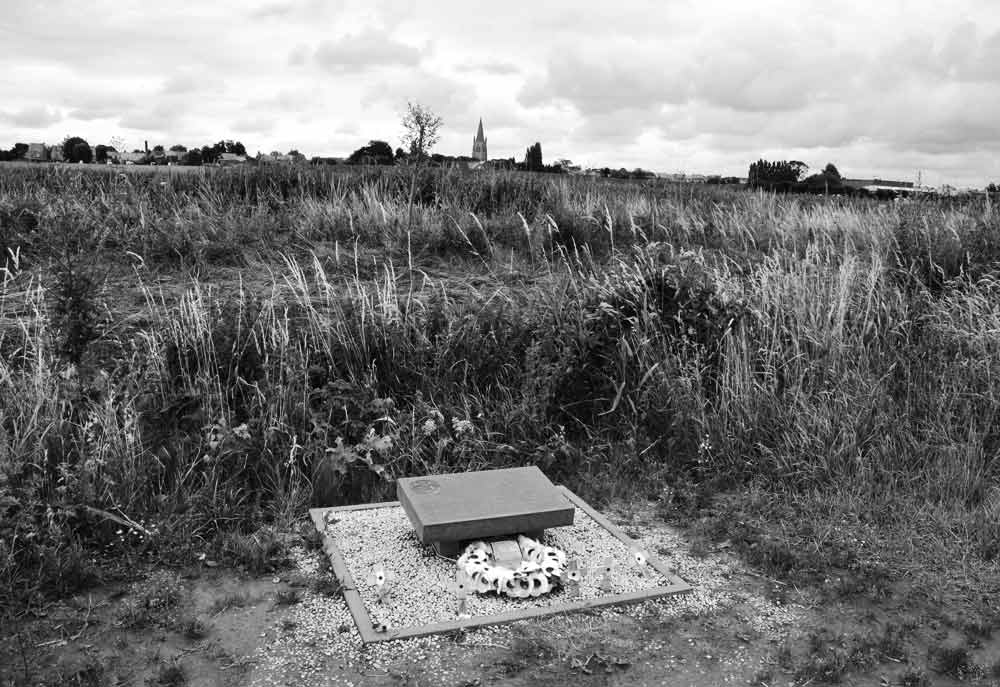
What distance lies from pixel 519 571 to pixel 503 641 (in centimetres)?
43

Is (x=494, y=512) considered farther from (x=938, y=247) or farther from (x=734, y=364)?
(x=938, y=247)

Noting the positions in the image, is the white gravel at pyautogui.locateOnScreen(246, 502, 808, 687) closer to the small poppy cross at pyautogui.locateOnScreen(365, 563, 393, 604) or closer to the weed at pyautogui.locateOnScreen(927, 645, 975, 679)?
the small poppy cross at pyautogui.locateOnScreen(365, 563, 393, 604)

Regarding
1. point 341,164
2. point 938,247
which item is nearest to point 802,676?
point 938,247

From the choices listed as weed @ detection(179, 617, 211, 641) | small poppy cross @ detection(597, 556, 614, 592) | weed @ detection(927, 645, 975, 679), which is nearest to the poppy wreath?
small poppy cross @ detection(597, 556, 614, 592)

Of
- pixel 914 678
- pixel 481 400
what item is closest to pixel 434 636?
pixel 914 678

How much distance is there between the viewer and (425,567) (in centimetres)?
405

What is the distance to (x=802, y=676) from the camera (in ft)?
11.0

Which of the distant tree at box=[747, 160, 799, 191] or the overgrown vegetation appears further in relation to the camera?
the distant tree at box=[747, 160, 799, 191]

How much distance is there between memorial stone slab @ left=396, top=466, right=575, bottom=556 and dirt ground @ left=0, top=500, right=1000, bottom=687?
0.53 m

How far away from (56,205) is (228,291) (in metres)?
2.75

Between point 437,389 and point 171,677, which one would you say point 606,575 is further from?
point 437,389

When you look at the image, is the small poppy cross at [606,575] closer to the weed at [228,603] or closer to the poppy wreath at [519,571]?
the poppy wreath at [519,571]

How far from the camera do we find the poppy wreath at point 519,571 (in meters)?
3.83

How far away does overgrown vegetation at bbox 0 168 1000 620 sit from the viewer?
14.7 ft
